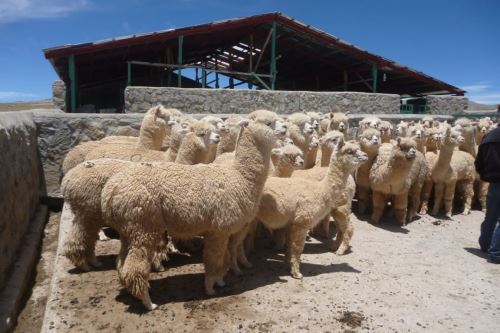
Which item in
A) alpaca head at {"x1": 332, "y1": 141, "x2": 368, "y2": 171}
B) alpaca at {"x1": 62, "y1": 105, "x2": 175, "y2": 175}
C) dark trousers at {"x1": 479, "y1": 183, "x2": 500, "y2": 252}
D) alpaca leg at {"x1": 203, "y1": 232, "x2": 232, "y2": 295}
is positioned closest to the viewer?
alpaca leg at {"x1": 203, "y1": 232, "x2": 232, "y2": 295}

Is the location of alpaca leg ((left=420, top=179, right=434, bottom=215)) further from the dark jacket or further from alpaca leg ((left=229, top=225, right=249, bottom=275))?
alpaca leg ((left=229, top=225, right=249, bottom=275))

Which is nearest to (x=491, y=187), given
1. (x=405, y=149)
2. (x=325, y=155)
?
(x=405, y=149)

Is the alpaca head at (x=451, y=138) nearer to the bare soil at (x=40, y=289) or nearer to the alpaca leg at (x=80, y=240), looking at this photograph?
the alpaca leg at (x=80, y=240)

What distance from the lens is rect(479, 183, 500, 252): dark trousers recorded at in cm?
577

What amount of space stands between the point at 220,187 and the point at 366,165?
4366mm

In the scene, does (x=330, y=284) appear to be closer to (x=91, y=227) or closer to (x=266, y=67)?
(x=91, y=227)

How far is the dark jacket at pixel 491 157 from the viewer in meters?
5.71

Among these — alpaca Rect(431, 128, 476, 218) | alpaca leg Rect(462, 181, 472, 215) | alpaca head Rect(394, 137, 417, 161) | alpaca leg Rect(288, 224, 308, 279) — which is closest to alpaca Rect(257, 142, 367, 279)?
alpaca leg Rect(288, 224, 308, 279)

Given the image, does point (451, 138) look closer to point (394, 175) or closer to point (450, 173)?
point (450, 173)

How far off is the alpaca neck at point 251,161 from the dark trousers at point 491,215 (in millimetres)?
3822

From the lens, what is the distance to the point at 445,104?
41.8 ft

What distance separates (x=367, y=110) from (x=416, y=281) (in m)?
7.09

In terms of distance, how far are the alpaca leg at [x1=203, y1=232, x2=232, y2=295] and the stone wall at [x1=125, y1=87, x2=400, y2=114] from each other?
5.70 m

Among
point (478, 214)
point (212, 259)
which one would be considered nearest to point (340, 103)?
point (478, 214)
